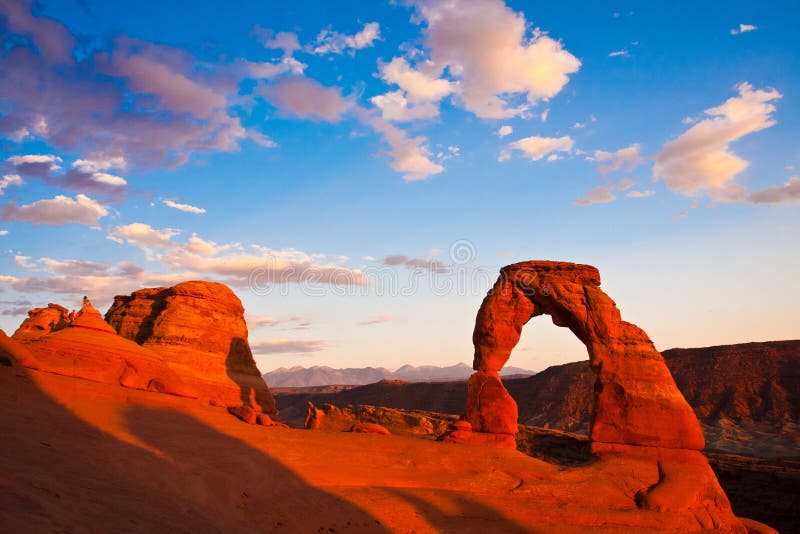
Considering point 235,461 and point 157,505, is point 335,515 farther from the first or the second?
point 157,505

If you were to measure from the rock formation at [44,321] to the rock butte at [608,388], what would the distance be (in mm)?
25941

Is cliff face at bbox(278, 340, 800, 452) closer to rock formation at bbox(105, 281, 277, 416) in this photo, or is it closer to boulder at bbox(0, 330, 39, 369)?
rock formation at bbox(105, 281, 277, 416)

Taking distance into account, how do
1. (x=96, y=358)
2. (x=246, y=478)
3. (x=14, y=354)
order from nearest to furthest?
(x=246, y=478), (x=14, y=354), (x=96, y=358)

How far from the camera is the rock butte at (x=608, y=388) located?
52.9ft

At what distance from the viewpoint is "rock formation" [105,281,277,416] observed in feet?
83.4

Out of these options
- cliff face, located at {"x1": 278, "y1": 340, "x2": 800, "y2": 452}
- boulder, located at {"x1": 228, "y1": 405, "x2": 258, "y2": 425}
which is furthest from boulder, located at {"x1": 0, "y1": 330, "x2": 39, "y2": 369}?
cliff face, located at {"x1": 278, "y1": 340, "x2": 800, "y2": 452}

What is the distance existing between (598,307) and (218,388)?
18331 millimetres

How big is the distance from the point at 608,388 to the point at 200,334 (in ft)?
64.1

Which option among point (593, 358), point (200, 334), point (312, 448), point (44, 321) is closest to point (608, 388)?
point (593, 358)

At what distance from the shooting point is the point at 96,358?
17.8 m

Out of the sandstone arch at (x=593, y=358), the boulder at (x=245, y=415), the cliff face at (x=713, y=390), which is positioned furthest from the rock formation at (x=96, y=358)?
the cliff face at (x=713, y=390)

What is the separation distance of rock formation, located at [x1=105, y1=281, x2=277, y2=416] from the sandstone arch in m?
13.2

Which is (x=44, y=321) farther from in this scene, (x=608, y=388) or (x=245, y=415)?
(x=608, y=388)

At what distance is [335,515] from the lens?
37.0ft
